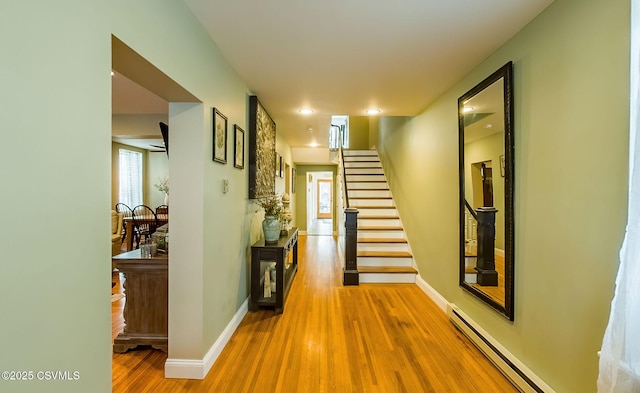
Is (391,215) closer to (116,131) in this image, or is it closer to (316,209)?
(116,131)

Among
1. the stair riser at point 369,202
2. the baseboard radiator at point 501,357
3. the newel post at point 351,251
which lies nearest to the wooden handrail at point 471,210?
the baseboard radiator at point 501,357

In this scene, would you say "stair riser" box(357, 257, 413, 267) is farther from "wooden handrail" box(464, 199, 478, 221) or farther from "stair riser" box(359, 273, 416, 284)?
"wooden handrail" box(464, 199, 478, 221)

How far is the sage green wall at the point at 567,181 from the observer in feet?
4.32

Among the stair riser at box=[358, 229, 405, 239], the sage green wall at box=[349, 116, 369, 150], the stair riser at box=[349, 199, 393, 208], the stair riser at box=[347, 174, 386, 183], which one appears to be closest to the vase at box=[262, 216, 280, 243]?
the stair riser at box=[358, 229, 405, 239]

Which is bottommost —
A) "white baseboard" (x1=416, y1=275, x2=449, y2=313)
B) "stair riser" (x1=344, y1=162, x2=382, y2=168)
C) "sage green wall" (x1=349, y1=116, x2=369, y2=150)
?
"white baseboard" (x1=416, y1=275, x2=449, y2=313)

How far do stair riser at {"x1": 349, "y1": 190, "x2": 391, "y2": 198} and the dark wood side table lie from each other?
3.89 metres

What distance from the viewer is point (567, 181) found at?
155cm

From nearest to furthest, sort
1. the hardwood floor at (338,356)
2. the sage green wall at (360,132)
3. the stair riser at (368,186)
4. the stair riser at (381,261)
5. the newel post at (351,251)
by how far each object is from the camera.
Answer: the hardwood floor at (338,356) → the newel post at (351,251) → the stair riser at (381,261) → the stair riser at (368,186) → the sage green wall at (360,132)

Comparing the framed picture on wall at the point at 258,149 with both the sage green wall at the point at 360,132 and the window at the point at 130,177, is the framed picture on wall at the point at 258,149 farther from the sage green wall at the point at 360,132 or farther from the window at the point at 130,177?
the sage green wall at the point at 360,132

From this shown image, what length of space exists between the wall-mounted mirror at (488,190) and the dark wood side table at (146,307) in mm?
2597

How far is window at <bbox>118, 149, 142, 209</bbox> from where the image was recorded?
6.69 meters

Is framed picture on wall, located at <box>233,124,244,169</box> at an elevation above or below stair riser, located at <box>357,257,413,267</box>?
Result: above

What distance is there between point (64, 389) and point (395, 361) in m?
1.98

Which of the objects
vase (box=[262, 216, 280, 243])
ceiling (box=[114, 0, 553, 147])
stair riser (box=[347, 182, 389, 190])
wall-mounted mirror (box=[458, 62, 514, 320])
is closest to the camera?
ceiling (box=[114, 0, 553, 147])
